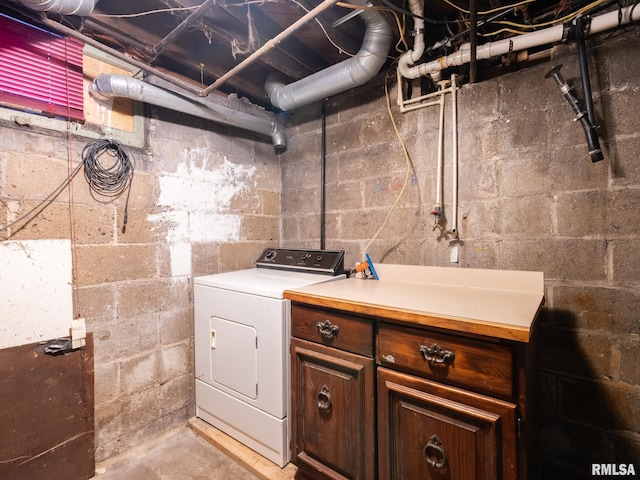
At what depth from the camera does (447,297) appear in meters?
1.22

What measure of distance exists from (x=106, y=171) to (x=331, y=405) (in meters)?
1.61

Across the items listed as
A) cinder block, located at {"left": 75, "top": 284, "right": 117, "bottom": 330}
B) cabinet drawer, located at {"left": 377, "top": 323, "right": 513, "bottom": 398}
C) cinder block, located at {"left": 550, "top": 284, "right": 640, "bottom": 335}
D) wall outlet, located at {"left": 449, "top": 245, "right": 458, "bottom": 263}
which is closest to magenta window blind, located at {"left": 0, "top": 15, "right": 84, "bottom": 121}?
cinder block, located at {"left": 75, "top": 284, "right": 117, "bottom": 330}

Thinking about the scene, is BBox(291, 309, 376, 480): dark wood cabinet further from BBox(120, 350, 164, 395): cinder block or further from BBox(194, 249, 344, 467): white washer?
BBox(120, 350, 164, 395): cinder block

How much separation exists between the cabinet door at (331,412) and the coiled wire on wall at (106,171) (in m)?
1.27

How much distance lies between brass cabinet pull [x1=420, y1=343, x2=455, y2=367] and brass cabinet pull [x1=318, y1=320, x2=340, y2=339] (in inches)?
13.8

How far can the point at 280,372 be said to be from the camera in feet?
4.58

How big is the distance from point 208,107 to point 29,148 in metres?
0.90

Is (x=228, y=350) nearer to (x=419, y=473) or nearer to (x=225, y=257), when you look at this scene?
(x=225, y=257)

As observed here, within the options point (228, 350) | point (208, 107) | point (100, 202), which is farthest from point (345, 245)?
point (100, 202)

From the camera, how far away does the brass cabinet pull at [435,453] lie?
3.11 ft

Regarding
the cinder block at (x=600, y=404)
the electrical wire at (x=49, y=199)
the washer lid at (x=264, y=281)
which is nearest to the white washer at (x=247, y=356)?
the washer lid at (x=264, y=281)

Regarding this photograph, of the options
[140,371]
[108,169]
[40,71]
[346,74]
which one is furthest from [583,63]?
[140,371]

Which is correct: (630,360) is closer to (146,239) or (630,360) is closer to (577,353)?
(577,353)

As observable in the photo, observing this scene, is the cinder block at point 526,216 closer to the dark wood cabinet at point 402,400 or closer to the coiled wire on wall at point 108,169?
the dark wood cabinet at point 402,400
